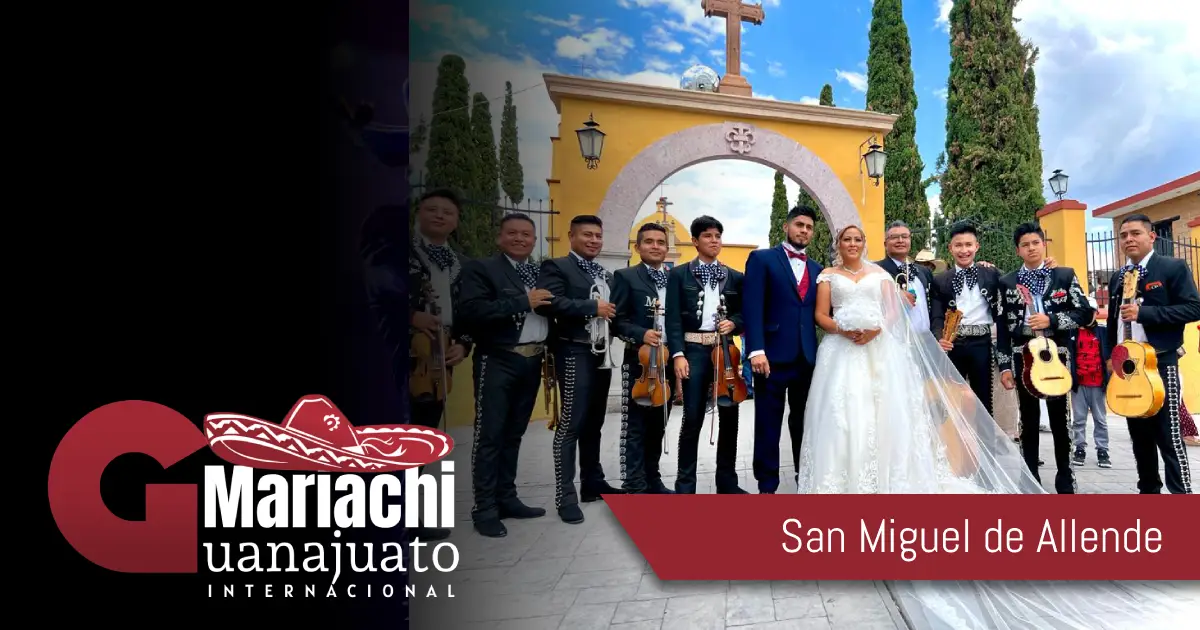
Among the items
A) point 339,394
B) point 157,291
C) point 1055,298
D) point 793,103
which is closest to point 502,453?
point 339,394

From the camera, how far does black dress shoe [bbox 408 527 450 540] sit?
197 centimetres

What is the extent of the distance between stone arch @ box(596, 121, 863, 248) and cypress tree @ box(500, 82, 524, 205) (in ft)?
2.59

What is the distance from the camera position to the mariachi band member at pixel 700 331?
3.25 meters

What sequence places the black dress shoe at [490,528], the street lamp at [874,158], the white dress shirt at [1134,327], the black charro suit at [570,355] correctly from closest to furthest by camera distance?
the black dress shoe at [490,528] < the black charro suit at [570,355] < the white dress shirt at [1134,327] < the street lamp at [874,158]

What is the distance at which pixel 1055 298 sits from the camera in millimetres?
3363

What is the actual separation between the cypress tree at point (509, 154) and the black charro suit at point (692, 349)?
4.33 feet

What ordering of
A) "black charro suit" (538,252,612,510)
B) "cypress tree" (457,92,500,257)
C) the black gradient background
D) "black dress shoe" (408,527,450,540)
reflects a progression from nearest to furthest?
the black gradient background
"black dress shoe" (408,527,450,540)
"cypress tree" (457,92,500,257)
"black charro suit" (538,252,612,510)

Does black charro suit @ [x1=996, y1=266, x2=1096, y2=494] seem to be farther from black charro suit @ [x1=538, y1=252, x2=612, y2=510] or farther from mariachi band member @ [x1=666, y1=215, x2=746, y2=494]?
black charro suit @ [x1=538, y1=252, x2=612, y2=510]

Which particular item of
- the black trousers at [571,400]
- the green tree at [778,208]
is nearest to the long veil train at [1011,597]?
the black trousers at [571,400]

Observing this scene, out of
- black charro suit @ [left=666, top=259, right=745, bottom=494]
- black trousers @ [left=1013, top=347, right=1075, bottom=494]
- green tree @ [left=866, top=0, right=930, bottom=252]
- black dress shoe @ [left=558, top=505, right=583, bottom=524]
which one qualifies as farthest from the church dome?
green tree @ [left=866, top=0, right=930, bottom=252]

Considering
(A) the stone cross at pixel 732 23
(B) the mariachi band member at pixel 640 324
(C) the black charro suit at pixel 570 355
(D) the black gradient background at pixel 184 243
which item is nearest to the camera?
Result: (D) the black gradient background at pixel 184 243

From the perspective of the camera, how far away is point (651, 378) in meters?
3.22

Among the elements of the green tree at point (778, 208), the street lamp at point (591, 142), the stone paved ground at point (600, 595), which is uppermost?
the green tree at point (778, 208)

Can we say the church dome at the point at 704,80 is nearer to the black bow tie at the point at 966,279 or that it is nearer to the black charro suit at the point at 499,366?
the black bow tie at the point at 966,279
